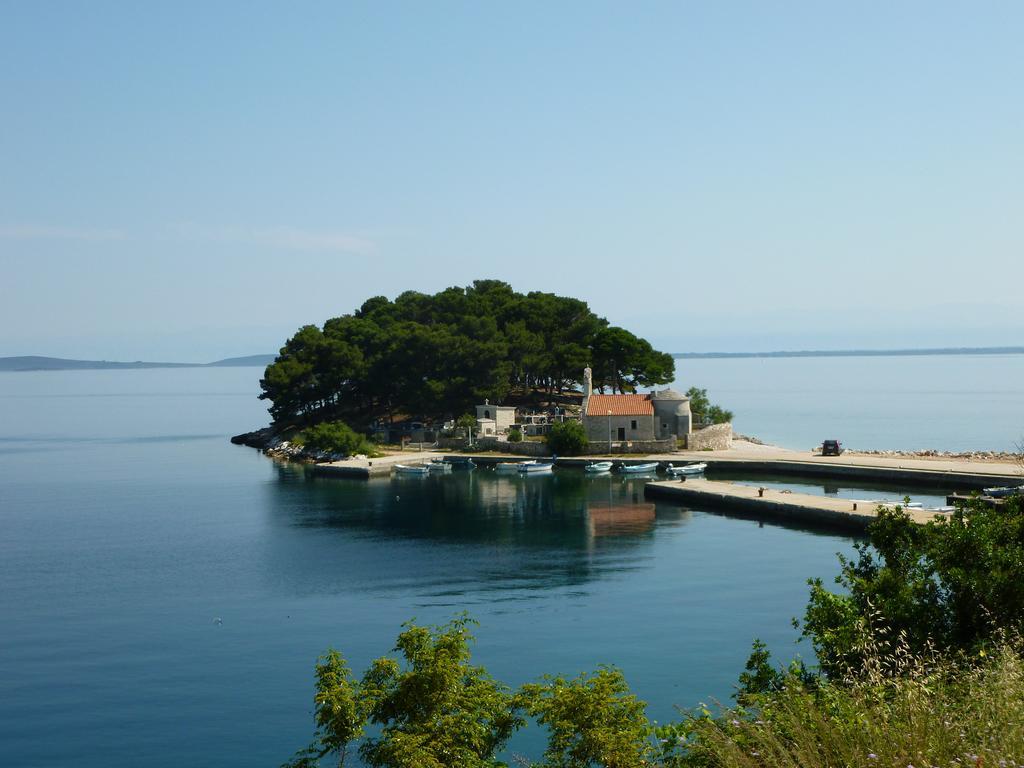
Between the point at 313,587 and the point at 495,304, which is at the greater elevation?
the point at 495,304

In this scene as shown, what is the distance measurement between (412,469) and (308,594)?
41003mm

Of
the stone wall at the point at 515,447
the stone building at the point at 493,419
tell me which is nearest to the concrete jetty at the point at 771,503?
the stone wall at the point at 515,447

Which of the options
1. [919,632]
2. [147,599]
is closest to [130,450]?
[147,599]

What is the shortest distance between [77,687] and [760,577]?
26.5 m

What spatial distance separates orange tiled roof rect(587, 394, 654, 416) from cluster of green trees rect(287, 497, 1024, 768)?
66.0 metres

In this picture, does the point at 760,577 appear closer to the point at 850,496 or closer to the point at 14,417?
the point at 850,496

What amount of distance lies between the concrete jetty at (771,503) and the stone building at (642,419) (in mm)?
15628

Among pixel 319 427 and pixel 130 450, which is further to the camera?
pixel 130 450

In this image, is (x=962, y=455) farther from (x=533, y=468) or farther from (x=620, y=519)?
(x=620, y=519)

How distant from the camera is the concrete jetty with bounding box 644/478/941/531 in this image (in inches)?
2099

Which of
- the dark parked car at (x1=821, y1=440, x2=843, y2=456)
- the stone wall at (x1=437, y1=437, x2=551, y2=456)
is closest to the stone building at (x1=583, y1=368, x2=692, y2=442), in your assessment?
the stone wall at (x1=437, y1=437, x2=551, y2=456)

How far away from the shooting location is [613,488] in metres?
72.9

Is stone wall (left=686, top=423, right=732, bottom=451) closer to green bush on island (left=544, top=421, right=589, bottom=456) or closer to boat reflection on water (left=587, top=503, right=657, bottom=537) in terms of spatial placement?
green bush on island (left=544, top=421, right=589, bottom=456)

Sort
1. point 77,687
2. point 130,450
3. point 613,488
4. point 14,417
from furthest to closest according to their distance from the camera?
point 14,417 → point 130,450 → point 613,488 → point 77,687
